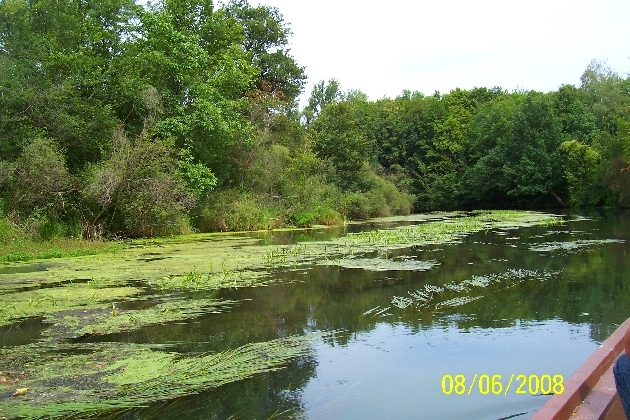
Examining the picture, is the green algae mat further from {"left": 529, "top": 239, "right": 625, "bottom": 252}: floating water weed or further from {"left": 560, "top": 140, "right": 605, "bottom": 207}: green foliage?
{"left": 560, "top": 140, "right": 605, "bottom": 207}: green foliage

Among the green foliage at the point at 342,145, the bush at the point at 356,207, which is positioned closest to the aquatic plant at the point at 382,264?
the bush at the point at 356,207

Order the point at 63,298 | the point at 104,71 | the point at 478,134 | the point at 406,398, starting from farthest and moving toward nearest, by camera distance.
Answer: the point at 478,134 → the point at 104,71 → the point at 63,298 → the point at 406,398

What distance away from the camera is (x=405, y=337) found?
22.2 ft

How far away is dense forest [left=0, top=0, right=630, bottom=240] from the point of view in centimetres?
1700

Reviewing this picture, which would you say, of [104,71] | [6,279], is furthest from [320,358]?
[104,71]

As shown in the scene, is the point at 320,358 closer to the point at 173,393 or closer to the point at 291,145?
the point at 173,393

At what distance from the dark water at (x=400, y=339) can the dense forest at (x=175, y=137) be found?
9082mm

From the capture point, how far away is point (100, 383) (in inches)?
200

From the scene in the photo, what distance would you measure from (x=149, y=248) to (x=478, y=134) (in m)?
39.0

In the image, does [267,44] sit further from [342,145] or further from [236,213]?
[236,213]

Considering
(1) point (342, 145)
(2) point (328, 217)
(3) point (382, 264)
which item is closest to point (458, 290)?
(3) point (382, 264)

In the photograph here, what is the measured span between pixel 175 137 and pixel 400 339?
15.9 m

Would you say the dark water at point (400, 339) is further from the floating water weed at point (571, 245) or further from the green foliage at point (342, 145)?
the green foliage at point (342, 145)

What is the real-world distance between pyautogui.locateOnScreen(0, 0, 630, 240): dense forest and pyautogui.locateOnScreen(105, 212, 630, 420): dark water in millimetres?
9082
